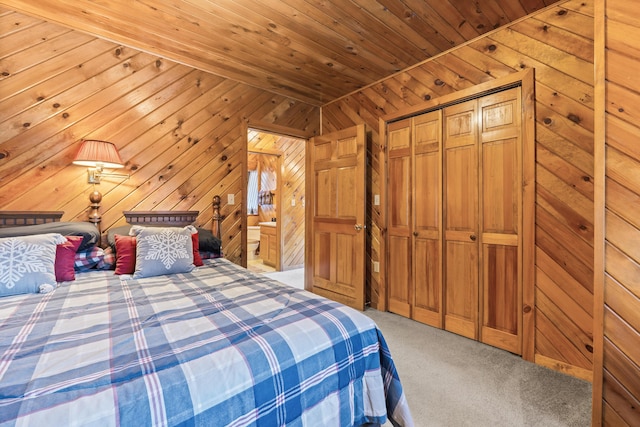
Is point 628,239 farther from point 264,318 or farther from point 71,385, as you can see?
point 71,385

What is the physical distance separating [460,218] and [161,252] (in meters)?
2.45

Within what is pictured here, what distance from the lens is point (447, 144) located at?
8.48 feet

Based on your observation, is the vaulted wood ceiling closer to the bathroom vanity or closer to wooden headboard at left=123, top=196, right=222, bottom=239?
wooden headboard at left=123, top=196, right=222, bottom=239

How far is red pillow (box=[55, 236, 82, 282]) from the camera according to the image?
67.9 inches

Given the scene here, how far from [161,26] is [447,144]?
263 centimetres

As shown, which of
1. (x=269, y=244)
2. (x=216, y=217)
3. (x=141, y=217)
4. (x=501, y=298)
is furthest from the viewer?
(x=269, y=244)

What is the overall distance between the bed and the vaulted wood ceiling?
2004 millimetres

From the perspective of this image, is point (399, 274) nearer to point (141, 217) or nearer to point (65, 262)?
point (141, 217)

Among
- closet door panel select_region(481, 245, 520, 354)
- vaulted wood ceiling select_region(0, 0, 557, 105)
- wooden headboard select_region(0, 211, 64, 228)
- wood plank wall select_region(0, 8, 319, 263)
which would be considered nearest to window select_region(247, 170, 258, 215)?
wood plank wall select_region(0, 8, 319, 263)

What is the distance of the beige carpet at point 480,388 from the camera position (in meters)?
1.51

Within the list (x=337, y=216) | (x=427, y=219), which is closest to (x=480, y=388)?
(x=427, y=219)

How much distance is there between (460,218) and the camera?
8.23 feet

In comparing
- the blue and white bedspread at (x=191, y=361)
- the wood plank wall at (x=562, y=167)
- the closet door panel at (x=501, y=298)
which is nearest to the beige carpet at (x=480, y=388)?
the closet door panel at (x=501, y=298)

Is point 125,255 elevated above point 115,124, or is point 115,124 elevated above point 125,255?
point 115,124
